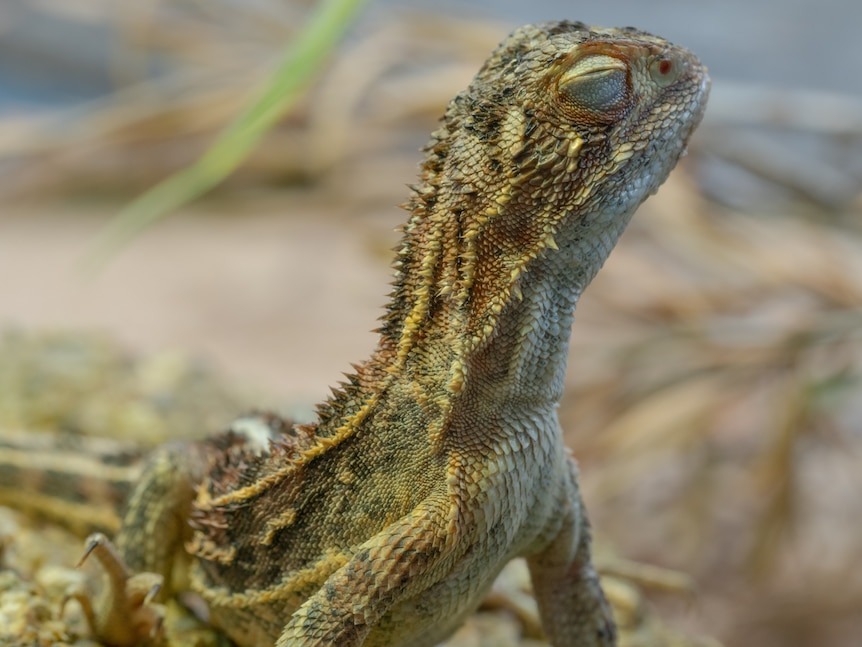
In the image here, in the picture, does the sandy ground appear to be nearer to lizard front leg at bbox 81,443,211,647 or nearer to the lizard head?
lizard front leg at bbox 81,443,211,647

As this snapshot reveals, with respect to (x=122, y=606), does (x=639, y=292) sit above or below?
above

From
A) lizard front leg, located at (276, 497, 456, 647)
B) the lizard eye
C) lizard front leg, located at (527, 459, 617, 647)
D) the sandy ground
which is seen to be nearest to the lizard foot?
lizard front leg, located at (276, 497, 456, 647)

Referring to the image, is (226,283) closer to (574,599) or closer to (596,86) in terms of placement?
(574,599)

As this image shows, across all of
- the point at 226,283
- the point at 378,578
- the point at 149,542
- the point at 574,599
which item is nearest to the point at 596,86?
the point at 378,578

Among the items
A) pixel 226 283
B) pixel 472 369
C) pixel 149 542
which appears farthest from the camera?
pixel 226 283

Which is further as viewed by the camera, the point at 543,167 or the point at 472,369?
the point at 472,369

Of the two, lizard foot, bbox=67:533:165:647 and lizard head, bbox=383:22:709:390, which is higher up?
lizard head, bbox=383:22:709:390

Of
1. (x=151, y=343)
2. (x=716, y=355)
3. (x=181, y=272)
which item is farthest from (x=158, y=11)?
(x=716, y=355)
